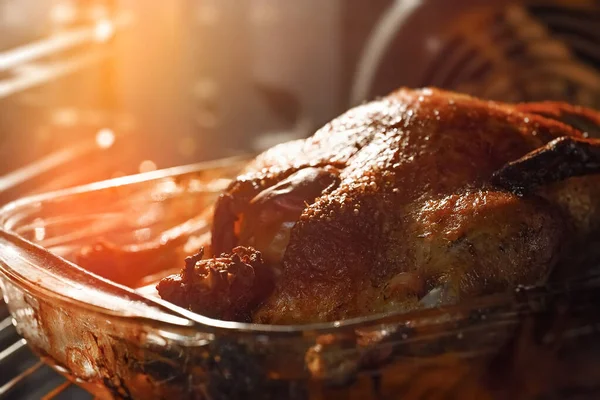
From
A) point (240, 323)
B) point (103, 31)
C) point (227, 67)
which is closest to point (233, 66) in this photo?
point (227, 67)

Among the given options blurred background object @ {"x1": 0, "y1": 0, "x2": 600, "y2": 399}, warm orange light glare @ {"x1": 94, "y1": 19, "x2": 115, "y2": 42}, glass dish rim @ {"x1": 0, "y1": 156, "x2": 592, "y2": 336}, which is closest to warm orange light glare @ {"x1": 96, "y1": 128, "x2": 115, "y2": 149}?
blurred background object @ {"x1": 0, "y1": 0, "x2": 600, "y2": 399}

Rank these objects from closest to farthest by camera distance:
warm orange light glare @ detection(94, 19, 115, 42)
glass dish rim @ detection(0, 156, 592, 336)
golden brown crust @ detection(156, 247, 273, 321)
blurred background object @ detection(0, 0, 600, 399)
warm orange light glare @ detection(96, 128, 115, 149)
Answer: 1. glass dish rim @ detection(0, 156, 592, 336)
2. golden brown crust @ detection(156, 247, 273, 321)
3. blurred background object @ detection(0, 0, 600, 399)
4. warm orange light glare @ detection(96, 128, 115, 149)
5. warm orange light glare @ detection(94, 19, 115, 42)

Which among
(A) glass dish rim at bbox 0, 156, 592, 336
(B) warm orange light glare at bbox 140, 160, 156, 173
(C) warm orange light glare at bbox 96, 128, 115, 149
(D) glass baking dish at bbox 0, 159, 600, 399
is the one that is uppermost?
(A) glass dish rim at bbox 0, 156, 592, 336

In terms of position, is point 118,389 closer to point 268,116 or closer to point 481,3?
point 481,3

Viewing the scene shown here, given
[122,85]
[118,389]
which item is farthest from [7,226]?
[122,85]

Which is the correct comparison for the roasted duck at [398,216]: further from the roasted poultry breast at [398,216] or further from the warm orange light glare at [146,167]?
the warm orange light glare at [146,167]

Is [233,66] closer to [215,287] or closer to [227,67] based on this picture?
[227,67]

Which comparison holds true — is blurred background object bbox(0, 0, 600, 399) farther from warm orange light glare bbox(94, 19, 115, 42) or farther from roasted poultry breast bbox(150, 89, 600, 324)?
roasted poultry breast bbox(150, 89, 600, 324)
